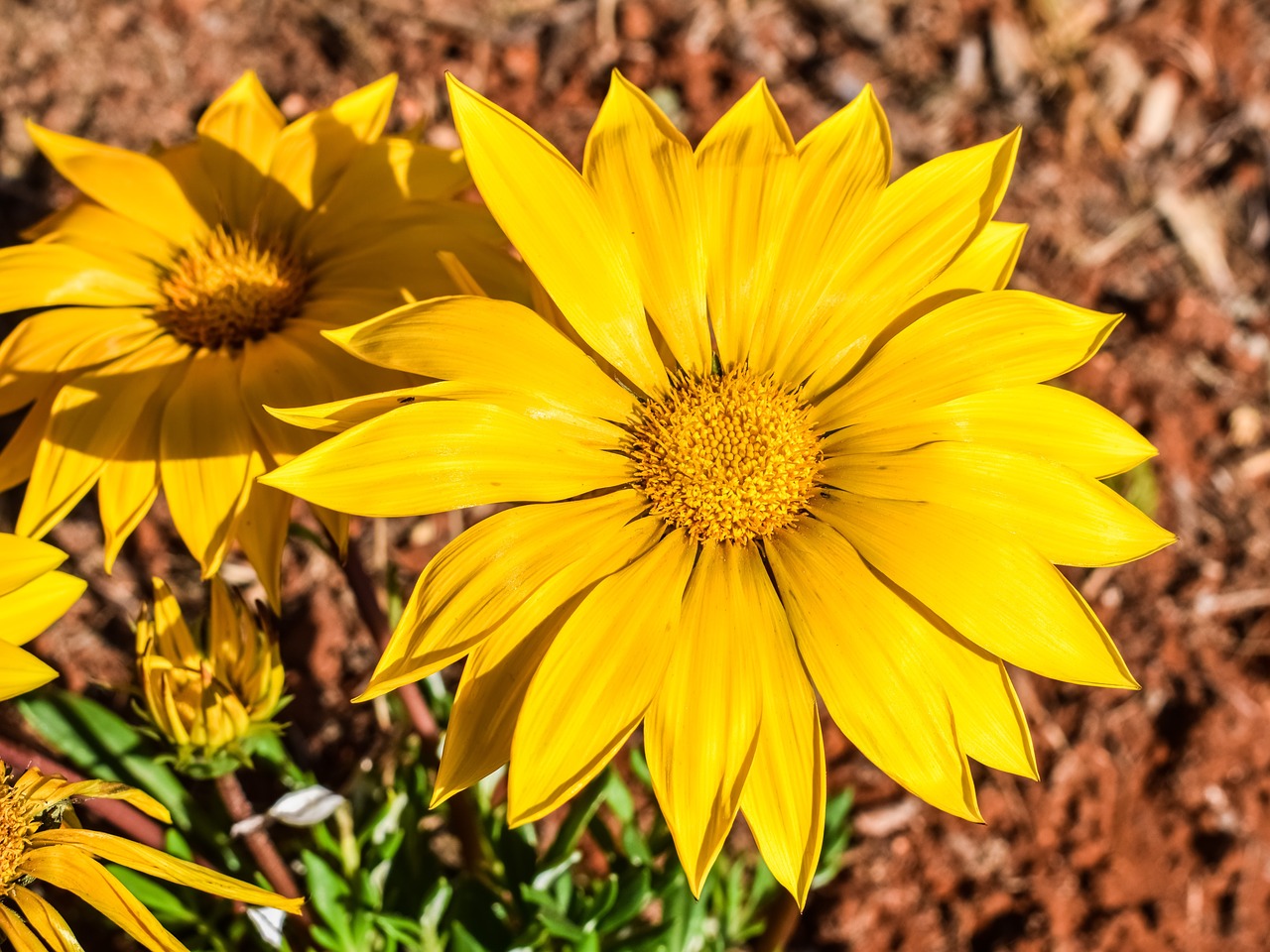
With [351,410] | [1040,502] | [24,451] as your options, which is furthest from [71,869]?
[1040,502]

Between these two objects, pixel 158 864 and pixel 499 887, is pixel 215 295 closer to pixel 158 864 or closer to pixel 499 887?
pixel 158 864

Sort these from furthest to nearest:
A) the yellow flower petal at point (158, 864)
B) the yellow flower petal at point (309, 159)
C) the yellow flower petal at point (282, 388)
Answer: the yellow flower petal at point (309, 159)
the yellow flower petal at point (282, 388)
the yellow flower petal at point (158, 864)

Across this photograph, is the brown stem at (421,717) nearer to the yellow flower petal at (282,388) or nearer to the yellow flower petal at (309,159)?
the yellow flower petal at (282,388)


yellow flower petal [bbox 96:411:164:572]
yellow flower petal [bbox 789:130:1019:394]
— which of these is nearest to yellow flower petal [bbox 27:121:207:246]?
yellow flower petal [bbox 96:411:164:572]

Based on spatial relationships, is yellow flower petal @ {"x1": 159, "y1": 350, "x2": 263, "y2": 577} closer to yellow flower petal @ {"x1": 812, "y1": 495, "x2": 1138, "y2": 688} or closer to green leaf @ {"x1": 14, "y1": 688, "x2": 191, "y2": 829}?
green leaf @ {"x1": 14, "y1": 688, "x2": 191, "y2": 829}

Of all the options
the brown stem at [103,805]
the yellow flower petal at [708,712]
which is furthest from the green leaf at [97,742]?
the yellow flower petal at [708,712]

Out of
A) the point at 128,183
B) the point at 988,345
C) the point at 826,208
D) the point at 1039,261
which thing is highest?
the point at 1039,261
